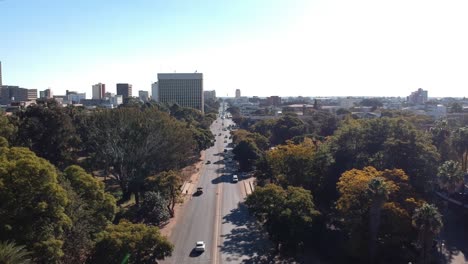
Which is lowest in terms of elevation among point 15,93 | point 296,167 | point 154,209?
point 154,209

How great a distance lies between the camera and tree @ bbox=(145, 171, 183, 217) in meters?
39.9

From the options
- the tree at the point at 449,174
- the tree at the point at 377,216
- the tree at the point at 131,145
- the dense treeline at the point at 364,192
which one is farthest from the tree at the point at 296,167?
the tree at the point at 131,145

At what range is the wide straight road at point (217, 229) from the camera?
1212 inches

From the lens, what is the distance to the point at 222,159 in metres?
78.5

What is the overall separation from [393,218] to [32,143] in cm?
3865

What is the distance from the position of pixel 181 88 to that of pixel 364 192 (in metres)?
145

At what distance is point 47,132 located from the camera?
4584cm

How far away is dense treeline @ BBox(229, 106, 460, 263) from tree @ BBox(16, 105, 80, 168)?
24.0 meters

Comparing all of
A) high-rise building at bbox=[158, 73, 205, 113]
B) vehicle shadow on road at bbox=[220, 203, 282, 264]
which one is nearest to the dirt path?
vehicle shadow on road at bbox=[220, 203, 282, 264]

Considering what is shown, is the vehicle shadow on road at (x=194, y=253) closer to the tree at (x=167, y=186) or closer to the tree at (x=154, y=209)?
the tree at (x=154, y=209)

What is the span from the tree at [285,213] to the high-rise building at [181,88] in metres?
138

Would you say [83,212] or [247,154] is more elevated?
[83,212]

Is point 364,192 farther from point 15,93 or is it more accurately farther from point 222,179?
point 15,93

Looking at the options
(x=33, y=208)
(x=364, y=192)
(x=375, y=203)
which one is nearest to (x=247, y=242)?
(x=364, y=192)
